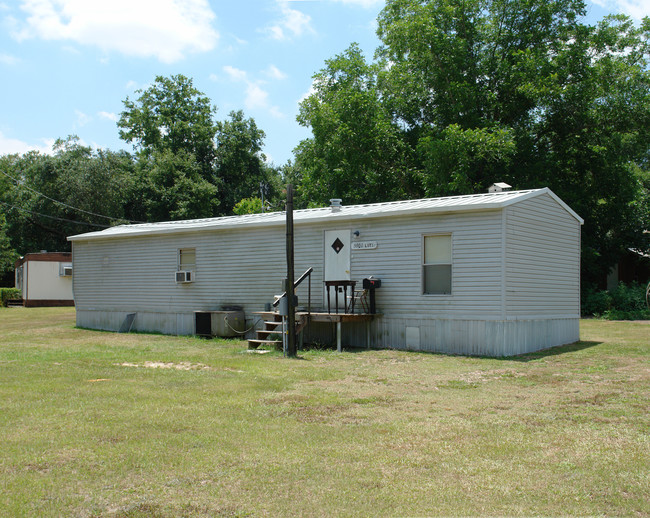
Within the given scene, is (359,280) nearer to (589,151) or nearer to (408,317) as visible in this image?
(408,317)

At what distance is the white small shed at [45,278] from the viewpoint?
2975cm

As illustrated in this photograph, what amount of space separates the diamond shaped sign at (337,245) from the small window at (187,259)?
4.36 m

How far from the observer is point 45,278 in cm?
3003

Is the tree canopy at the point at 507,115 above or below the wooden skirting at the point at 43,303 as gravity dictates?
above

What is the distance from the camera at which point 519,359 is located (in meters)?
11.0

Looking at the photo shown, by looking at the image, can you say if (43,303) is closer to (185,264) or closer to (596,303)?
(185,264)

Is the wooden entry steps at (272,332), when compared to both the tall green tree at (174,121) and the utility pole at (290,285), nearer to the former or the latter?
the utility pole at (290,285)

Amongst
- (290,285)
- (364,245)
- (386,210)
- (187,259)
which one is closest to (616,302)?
(364,245)

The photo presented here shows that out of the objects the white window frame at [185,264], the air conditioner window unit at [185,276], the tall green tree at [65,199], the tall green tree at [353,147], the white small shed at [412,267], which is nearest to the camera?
the white small shed at [412,267]

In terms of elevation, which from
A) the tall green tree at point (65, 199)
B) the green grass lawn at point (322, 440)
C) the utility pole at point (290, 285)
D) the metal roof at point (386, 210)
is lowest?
the green grass lawn at point (322, 440)

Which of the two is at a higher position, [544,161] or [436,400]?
[544,161]

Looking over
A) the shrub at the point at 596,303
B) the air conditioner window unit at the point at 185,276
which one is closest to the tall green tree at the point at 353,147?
the shrub at the point at 596,303

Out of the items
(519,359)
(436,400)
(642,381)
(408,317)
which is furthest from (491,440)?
(408,317)

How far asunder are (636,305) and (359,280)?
14033 mm
